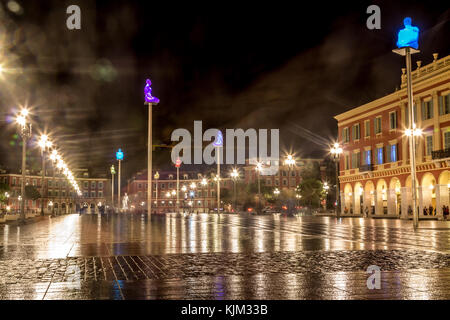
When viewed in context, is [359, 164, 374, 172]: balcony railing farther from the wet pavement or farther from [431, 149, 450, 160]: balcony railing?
the wet pavement

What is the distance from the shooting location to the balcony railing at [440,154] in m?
42.2

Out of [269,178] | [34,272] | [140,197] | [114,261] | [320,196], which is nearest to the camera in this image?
[34,272]

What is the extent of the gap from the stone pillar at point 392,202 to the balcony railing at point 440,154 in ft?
28.6

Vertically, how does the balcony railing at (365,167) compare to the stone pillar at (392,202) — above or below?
above

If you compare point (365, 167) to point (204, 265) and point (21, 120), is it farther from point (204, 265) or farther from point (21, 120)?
point (204, 265)

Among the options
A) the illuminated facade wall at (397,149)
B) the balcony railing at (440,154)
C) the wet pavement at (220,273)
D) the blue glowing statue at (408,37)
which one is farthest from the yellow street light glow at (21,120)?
the balcony railing at (440,154)

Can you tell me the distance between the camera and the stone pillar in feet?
168

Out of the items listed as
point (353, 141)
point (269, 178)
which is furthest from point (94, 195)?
point (353, 141)

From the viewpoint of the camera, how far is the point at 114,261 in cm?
1063

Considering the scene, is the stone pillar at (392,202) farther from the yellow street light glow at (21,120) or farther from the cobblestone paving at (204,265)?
the cobblestone paving at (204,265)

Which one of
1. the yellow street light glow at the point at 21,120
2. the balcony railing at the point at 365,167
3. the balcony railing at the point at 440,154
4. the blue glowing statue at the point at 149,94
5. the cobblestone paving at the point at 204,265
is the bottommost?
the cobblestone paving at the point at 204,265

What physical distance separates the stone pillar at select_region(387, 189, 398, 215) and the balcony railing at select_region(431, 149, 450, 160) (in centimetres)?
873

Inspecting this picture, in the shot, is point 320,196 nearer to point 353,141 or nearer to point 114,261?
point 353,141
